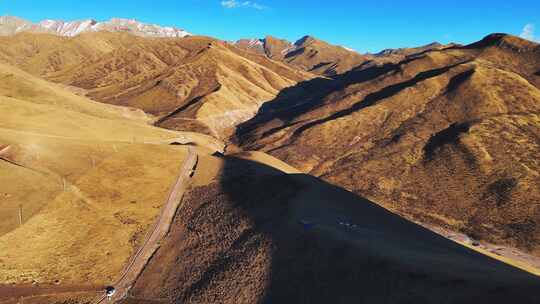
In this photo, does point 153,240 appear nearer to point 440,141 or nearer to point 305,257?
point 305,257

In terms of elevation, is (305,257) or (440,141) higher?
(440,141)

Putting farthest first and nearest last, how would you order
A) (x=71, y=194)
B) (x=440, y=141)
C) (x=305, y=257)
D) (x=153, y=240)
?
(x=440, y=141)
(x=71, y=194)
(x=153, y=240)
(x=305, y=257)

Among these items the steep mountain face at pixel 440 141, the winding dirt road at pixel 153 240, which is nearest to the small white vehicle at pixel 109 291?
the winding dirt road at pixel 153 240

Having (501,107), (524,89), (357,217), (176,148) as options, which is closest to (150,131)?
(176,148)

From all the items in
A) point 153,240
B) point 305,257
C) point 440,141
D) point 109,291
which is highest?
point 440,141

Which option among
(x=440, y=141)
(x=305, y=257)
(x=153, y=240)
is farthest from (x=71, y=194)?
(x=440, y=141)

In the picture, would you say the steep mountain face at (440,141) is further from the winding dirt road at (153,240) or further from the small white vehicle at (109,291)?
the small white vehicle at (109,291)
